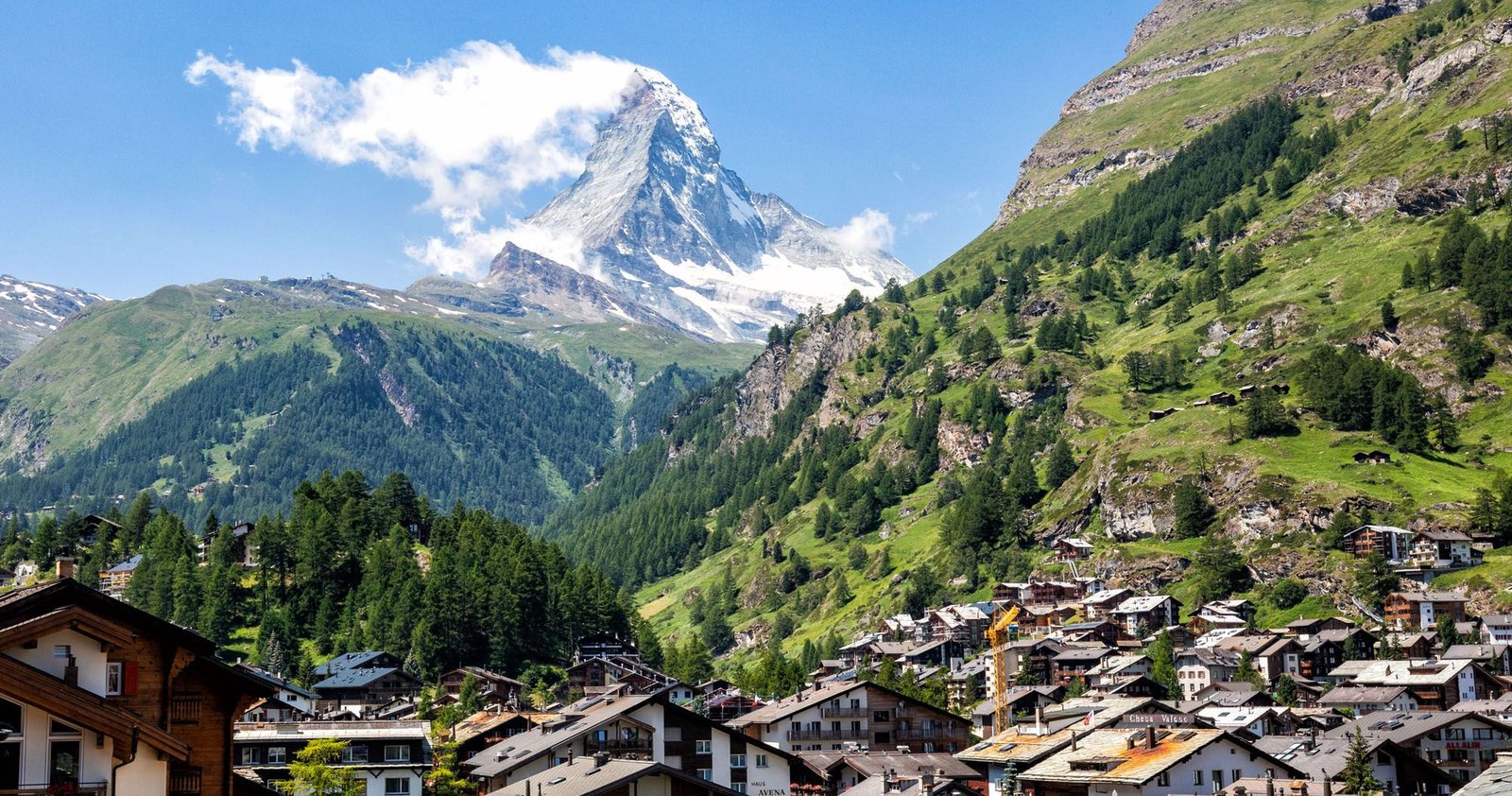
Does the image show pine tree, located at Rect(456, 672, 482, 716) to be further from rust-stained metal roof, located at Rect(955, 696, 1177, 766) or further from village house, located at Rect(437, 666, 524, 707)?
rust-stained metal roof, located at Rect(955, 696, 1177, 766)

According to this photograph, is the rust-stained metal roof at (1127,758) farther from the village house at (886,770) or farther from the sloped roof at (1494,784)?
the sloped roof at (1494,784)

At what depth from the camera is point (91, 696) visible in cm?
2748

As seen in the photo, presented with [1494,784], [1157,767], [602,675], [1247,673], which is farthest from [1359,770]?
[602,675]

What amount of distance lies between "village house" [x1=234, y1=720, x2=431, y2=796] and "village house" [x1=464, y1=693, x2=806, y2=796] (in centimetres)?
445

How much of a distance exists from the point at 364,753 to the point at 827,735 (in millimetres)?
47915

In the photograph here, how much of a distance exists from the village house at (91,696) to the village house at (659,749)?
224 ft

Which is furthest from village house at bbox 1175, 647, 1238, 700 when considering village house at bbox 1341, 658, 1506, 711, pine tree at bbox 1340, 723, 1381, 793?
pine tree at bbox 1340, 723, 1381, 793

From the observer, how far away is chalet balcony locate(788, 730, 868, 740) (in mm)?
135750

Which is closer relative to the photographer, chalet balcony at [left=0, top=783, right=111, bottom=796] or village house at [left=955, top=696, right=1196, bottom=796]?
chalet balcony at [left=0, top=783, right=111, bottom=796]

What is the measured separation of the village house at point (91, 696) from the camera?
87.5 ft

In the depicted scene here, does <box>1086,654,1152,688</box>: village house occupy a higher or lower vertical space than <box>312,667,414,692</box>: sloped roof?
lower

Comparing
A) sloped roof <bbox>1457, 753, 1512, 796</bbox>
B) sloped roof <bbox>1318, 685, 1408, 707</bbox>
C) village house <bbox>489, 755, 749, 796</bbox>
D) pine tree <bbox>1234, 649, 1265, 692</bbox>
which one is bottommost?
village house <bbox>489, 755, 749, 796</bbox>

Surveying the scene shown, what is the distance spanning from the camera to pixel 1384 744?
11925 centimetres

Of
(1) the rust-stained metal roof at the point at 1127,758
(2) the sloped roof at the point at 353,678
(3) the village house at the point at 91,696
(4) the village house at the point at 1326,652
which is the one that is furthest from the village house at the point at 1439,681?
(3) the village house at the point at 91,696
